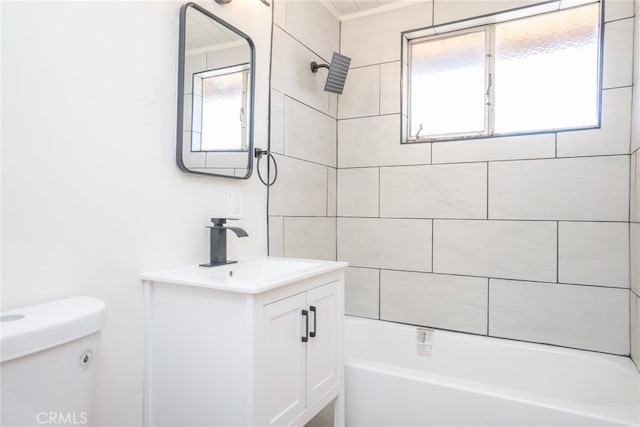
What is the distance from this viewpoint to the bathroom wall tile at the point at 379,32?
2.47 meters

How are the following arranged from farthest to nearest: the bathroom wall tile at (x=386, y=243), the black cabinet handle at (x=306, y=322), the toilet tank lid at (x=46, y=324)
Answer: the bathroom wall tile at (x=386, y=243)
the black cabinet handle at (x=306, y=322)
the toilet tank lid at (x=46, y=324)

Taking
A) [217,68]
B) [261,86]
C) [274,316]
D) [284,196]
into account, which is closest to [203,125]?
[217,68]

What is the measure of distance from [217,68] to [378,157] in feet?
4.18

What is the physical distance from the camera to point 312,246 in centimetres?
243

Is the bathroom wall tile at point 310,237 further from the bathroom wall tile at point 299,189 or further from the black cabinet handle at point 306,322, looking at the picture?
the black cabinet handle at point 306,322

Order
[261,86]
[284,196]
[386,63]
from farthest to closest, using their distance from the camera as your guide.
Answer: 1. [386,63]
2. [284,196]
3. [261,86]

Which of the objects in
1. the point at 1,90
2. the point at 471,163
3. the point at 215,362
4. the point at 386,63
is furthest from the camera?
the point at 386,63

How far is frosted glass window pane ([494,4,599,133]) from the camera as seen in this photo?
6.94ft

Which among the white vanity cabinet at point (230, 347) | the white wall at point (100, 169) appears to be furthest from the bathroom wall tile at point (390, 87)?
the white vanity cabinet at point (230, 347)

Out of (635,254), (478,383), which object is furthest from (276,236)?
(635,254)

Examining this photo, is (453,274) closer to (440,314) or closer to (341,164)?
(440,314)

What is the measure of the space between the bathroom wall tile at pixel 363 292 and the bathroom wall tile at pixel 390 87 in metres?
1.10

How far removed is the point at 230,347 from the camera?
3.91 feet

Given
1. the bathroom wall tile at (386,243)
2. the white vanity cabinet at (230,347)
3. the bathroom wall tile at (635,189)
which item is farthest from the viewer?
the bathroom wall tile at (386,243)
